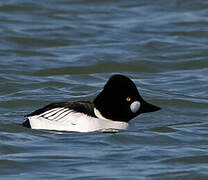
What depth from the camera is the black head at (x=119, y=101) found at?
11570mm

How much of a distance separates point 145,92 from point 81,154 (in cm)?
467

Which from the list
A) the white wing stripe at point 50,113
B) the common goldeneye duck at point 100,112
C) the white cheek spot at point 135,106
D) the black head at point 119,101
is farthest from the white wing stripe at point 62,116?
the white cheek spot at point 135,106

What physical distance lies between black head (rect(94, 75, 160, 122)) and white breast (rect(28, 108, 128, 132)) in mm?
147

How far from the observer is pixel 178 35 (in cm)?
2056

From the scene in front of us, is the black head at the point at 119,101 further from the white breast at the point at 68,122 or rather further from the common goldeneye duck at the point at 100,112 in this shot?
the white breast at the point at 68,122

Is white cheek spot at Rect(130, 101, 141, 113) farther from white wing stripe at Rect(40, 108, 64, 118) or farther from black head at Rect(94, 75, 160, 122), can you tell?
white wing stripe at Rect(40, 108, 64, 118)

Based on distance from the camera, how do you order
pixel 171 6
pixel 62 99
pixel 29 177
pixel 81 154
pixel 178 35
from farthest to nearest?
pixel 171 6
pixel 178 35
pixel 62 99
pixel 81 154
pixel 29 177

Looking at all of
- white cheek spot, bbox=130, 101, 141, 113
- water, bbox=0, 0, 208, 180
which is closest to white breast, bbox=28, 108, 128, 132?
water, bbox=0, 0, 208, 180

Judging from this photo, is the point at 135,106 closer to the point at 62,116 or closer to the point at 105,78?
the point at 62,116

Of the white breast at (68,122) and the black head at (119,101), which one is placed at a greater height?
the black head at (119,101)

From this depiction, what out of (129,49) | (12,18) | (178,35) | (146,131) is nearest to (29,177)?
(146,131)

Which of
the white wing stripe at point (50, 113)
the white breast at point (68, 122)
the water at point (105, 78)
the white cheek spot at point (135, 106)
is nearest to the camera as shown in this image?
the water at point (105, 78)

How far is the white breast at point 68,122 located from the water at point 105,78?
0.36ft

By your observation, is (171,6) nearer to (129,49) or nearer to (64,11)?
(64,11)
